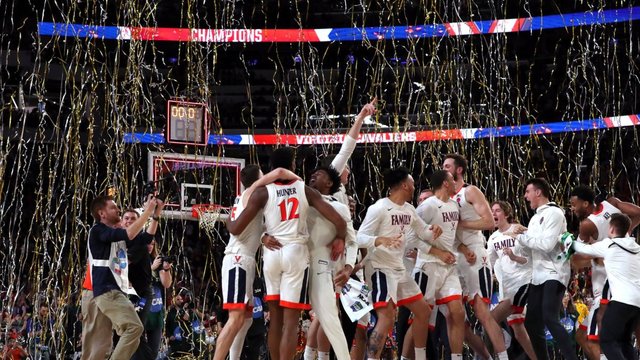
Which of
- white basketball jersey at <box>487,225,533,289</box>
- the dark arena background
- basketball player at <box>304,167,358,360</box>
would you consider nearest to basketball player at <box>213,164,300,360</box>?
basketball player at <box>304,167,358,360</box>

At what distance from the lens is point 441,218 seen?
8.33m

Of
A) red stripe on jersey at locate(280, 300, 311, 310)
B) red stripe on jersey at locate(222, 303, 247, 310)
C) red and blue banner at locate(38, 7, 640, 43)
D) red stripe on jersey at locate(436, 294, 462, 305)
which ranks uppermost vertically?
red and blue banner at locate(38, 7, 640, 43)

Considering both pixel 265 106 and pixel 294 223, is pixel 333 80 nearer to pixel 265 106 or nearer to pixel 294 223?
pixel 265 106

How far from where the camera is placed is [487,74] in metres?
26.7

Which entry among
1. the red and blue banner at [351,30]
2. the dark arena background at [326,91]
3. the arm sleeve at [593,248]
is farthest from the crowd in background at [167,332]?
the red and blue banner at [351,30]

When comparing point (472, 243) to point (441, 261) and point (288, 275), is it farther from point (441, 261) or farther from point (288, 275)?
point (288, 275)

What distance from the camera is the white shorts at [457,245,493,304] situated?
28.2 ft

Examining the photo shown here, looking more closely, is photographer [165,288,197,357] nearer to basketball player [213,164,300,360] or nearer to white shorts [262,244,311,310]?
basketball player [213,164,300,360]

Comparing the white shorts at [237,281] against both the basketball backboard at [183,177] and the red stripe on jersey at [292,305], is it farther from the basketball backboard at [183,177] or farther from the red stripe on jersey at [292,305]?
the basketball backboard at [183,177]

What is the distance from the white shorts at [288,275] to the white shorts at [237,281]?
0.67 feet

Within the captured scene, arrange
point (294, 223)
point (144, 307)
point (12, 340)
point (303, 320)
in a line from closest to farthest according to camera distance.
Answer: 1. point (294, 223)
2. point (144, 307)
3. point (12, 340)
4. point (303, 320)

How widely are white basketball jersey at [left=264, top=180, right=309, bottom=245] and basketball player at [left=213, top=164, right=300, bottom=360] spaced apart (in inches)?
3.4

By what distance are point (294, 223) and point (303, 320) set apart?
20.1ft

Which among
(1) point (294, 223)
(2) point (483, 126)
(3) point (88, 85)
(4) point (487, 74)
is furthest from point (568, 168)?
(1) point (294, 223)
